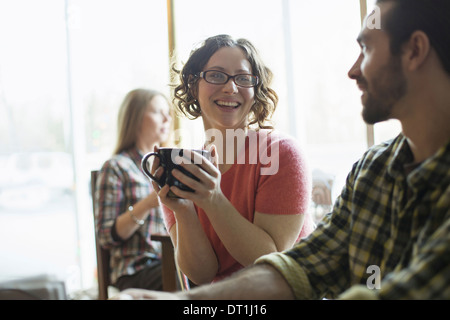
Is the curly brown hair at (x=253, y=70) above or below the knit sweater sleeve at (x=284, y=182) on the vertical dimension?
A: above

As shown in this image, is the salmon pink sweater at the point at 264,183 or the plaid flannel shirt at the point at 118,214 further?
the plaid flannel shirt at the point at 118,214

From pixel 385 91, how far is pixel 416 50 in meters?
0.09

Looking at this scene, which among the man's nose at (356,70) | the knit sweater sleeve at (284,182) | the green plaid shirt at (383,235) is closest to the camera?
the green plaid shirt at (383,235)

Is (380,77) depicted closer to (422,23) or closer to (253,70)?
(422,23)

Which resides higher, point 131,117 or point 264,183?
point 131,117

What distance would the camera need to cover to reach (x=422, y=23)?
77 cm

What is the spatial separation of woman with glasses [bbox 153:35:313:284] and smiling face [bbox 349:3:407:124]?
0.39m

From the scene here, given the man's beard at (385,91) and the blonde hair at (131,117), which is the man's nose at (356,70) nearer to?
the man's beard at (385,91)

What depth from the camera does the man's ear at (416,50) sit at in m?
0.76

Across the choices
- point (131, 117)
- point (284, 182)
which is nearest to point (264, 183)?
point (284, 182)

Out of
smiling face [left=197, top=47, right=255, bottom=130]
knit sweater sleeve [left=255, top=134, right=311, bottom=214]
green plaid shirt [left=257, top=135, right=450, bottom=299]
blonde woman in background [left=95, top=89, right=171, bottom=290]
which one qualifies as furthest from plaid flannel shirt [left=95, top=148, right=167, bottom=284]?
green plaid shirt [left=257, top=135, right=450, bottom=299]

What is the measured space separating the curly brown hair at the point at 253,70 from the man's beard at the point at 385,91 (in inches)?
22.4

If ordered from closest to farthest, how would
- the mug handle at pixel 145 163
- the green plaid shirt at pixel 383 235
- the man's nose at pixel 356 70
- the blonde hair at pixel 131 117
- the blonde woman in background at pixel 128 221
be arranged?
the green plaid shirt at pixel 383 235 < the man's nose at pixel 356 70 < the mug handle at pixel 145 163 < the blonde woman in background at pixel 128 221 < the blonde hair at pixel 131 117

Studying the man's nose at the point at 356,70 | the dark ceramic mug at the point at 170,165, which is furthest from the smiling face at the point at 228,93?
the man's nose at the point at 356,70
